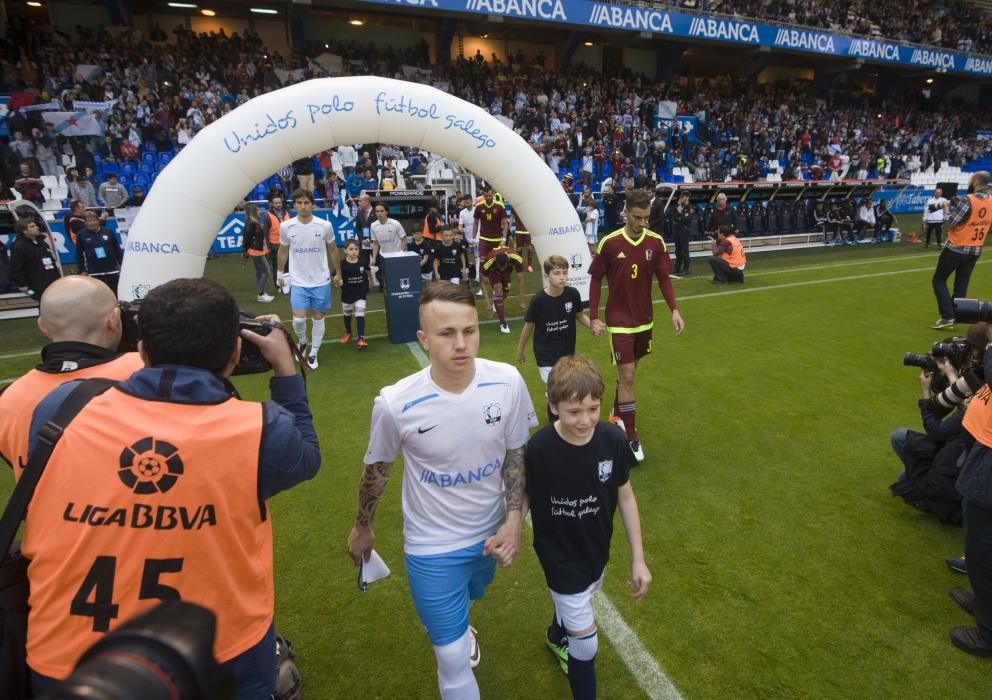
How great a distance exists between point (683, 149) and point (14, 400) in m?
28.2

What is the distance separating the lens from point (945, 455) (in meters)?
4.03

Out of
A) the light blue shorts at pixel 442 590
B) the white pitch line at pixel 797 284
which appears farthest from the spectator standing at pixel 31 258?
the white pitch line at pixel 797 284

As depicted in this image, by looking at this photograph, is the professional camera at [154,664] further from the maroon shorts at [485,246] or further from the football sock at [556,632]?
the maroon shorts at [485,246]

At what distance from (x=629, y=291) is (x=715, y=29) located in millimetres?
29218

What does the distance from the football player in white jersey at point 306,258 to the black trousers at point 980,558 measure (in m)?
6.60

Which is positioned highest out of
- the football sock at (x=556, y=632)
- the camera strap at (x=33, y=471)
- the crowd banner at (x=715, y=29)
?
the crowd banner at (x=715, y=29)

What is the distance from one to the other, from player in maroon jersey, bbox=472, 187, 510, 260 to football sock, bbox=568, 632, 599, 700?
8.67m

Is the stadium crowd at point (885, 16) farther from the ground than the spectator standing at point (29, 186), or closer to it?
farther from the ground

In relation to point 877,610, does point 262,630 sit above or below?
above

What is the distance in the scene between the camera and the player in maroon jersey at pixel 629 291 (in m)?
5.04

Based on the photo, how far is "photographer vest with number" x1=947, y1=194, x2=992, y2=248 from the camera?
326 inches

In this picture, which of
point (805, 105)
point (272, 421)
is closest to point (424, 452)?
point (272, 421)

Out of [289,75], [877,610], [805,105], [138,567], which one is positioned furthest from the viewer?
[805,105]

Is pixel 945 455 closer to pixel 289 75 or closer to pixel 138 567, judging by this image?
pixel 138 567
